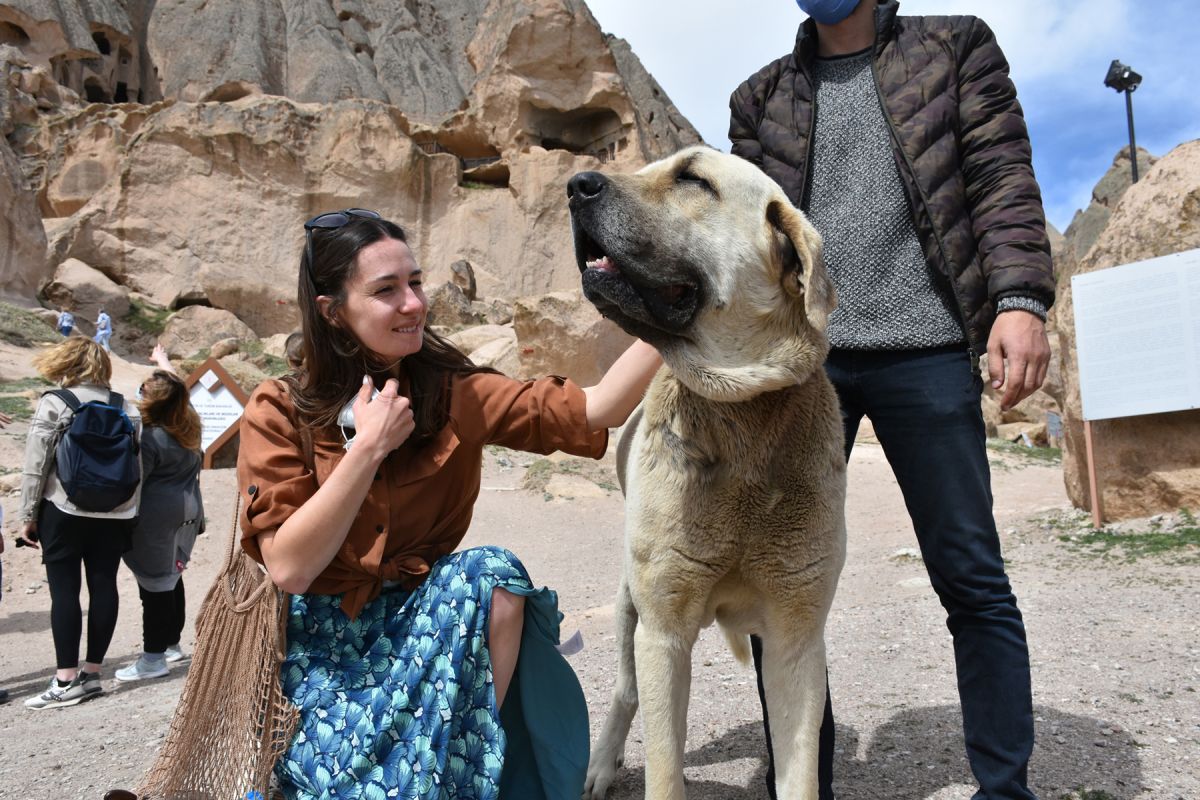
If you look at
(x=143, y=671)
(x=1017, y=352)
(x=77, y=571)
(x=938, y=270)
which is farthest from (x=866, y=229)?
(x=143, y=671)

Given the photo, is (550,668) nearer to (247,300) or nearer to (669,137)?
(247,300)

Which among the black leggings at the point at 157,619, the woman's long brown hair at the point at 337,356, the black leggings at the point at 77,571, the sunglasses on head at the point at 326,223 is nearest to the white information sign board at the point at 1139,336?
the woman's long brown hair at the point at 337,356

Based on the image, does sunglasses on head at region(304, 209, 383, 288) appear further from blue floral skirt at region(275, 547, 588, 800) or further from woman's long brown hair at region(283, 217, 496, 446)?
blue floral skirt at region(275, 547, 588, 800)

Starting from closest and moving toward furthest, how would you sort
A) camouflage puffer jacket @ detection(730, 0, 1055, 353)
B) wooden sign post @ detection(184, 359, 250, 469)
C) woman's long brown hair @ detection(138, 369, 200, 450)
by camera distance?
1. camouflage puffer jacket @ detection(730, 0, 1055, 353)
2. woman's long brown hair @ detection(138, 369, 200, 450)
3. wooden sign post @ detection(184, 359, 250, 469)

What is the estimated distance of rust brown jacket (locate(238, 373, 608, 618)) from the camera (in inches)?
76.7

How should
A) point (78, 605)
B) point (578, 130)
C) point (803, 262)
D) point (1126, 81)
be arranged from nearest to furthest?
point (803, 262), point (78, 605), point (1126, 81), point (578, 130)

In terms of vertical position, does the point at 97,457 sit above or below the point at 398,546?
above

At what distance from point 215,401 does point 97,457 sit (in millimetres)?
4854

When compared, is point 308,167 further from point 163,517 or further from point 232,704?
point 232,704

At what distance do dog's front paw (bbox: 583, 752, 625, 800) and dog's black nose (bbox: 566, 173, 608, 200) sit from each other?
1.61 m

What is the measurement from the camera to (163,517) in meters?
4.66

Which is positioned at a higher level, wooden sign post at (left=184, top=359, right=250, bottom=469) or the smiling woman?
wooden sign post at (left=184, top=359, right=250, bottom=469)

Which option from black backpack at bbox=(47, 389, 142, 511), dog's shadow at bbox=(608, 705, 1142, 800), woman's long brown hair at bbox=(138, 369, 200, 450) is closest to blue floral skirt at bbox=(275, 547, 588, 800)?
dog's shadow at bbox=(608, 705, 1142, 800)

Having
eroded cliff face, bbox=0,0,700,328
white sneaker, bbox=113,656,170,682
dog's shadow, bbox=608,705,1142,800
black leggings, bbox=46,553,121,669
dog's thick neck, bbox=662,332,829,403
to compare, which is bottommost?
white sneaker, bbox=113,656,170,682
